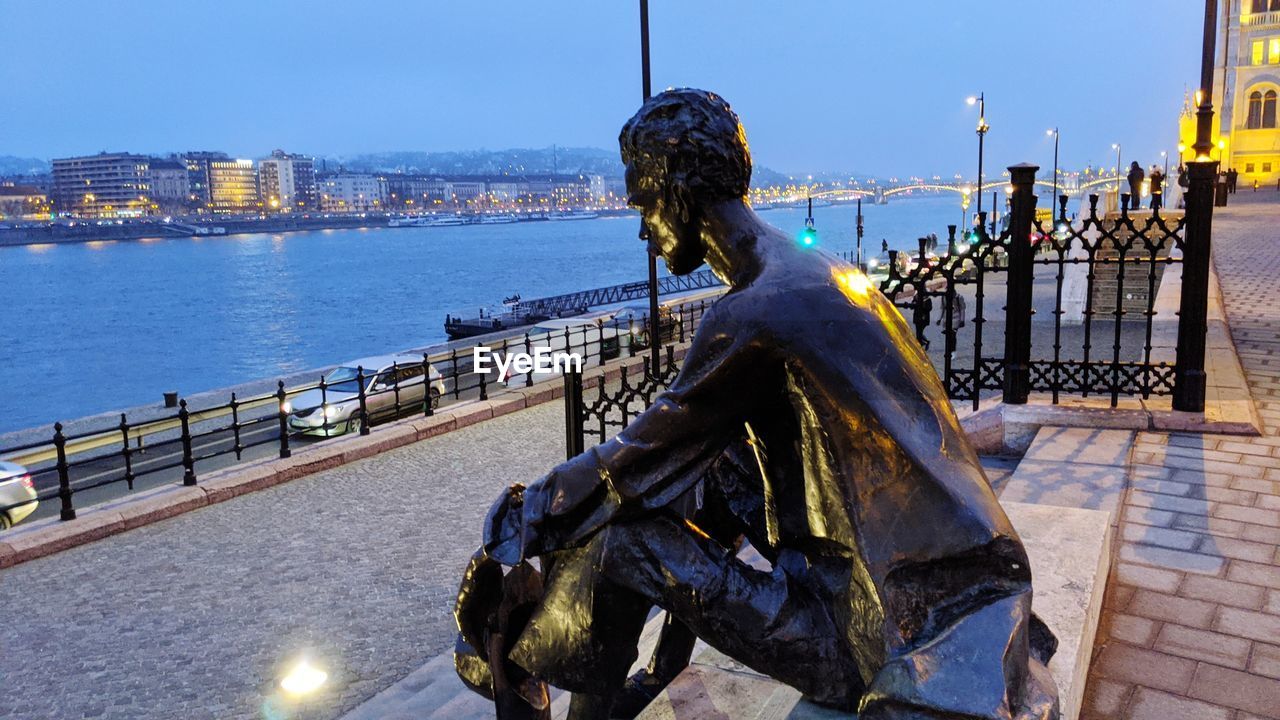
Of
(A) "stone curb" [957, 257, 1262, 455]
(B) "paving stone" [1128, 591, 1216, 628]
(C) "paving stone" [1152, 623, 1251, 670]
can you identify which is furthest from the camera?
(A) "stone curb" [957, 257, 1262, 455]

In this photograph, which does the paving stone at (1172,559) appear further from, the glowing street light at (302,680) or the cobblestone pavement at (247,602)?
the glowing street light at (302,680)

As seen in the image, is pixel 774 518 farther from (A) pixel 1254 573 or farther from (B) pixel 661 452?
(A) pixel 1254 573

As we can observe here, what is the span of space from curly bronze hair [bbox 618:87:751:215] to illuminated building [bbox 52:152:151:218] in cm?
19723

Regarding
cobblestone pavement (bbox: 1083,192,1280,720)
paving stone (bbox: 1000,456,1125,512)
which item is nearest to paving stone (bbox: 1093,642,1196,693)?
cobblestone pavement (bbox: 1083,192,1280,720)

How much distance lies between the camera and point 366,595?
25.1ft

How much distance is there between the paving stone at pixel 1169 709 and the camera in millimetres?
3514

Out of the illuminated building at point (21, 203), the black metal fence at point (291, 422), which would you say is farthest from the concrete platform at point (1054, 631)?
the illuminated building at point (21, 203)

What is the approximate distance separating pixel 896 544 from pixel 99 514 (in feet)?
31.8

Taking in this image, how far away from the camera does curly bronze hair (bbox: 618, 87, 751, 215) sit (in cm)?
264

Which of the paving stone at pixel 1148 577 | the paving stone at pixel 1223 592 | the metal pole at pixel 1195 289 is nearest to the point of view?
the paving stone at pixel 1223 592

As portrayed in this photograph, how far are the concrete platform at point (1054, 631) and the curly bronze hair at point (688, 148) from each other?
1.56 m

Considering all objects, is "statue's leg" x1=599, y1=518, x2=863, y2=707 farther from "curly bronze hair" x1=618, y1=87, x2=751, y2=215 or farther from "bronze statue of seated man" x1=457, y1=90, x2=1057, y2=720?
"curly bronze hair" x1=618, y1=87, x2=751, y2=215

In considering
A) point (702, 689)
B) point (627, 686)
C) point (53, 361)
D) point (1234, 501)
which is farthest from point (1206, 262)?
point (53, 361)

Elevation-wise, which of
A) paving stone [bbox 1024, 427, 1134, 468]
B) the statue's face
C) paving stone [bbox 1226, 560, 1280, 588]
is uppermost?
the statue's face
